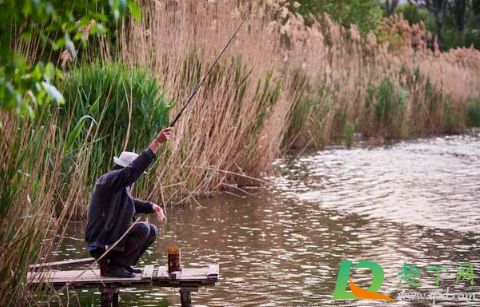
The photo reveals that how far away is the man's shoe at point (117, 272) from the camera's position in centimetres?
743

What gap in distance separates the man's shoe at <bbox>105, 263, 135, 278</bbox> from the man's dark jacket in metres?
0.14

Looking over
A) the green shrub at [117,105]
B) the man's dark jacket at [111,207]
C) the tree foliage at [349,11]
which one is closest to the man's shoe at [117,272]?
the man's dark jacket at [111,207]

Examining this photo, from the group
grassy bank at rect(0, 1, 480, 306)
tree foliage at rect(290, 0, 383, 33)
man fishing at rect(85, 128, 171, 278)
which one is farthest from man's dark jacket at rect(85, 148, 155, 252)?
tree foliage at rect(290, 0, 383, 33)

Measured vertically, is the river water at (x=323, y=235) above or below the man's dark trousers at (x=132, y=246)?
below

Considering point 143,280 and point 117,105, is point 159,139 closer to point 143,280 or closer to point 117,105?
point 143,280

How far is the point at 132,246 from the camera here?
7.62 metres

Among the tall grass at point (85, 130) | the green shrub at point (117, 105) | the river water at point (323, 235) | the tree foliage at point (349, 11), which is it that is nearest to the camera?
the tall grass at point (85, 130)

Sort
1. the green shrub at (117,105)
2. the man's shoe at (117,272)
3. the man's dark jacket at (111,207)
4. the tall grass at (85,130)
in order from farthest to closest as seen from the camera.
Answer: the green shrub at (117,105) → the man's dark jacket at (111,207) → the man's shoe at (117,272) → the tall grass at (85,130)

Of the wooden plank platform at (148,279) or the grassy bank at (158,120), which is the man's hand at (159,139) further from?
the wooden plank platform at (148,279)

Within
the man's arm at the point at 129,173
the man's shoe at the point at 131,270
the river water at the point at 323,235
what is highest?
the man's arm at the point at 129,173

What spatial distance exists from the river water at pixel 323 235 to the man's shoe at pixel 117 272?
443mm

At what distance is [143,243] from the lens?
7664 millimetres

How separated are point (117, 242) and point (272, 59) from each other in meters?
9.03

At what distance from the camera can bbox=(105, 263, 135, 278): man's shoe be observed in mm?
7434
